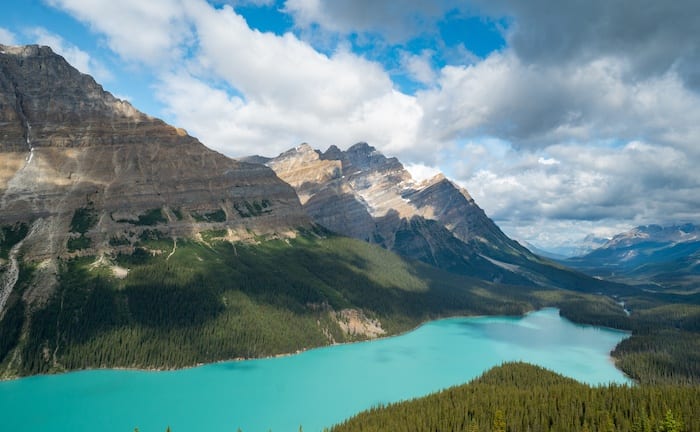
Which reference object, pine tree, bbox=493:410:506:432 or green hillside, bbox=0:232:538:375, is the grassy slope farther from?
green hillside, bbox=0:232:538:375

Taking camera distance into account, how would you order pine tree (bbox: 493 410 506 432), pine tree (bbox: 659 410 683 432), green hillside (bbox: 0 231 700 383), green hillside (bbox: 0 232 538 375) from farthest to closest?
green hillside (bbox: 0 231 700 383), green hillside (bbox: 0 232 538 375), pine tree (bbox: 493 410 506 432), pine tree (bbox: 659 410 683 432)

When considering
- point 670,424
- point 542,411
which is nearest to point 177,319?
point 542,411

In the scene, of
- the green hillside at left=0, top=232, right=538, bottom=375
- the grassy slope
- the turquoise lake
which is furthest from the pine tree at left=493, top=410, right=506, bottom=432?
the green hillside at left=0, top=232, right=538, bottom=375

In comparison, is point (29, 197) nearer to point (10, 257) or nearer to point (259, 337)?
point (10, 257)

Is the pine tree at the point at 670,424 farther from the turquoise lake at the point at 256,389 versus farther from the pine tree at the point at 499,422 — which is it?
the turquoise lake at the point at 256,389

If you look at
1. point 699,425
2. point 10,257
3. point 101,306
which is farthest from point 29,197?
point 699,425

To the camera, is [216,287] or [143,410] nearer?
[143,410]
